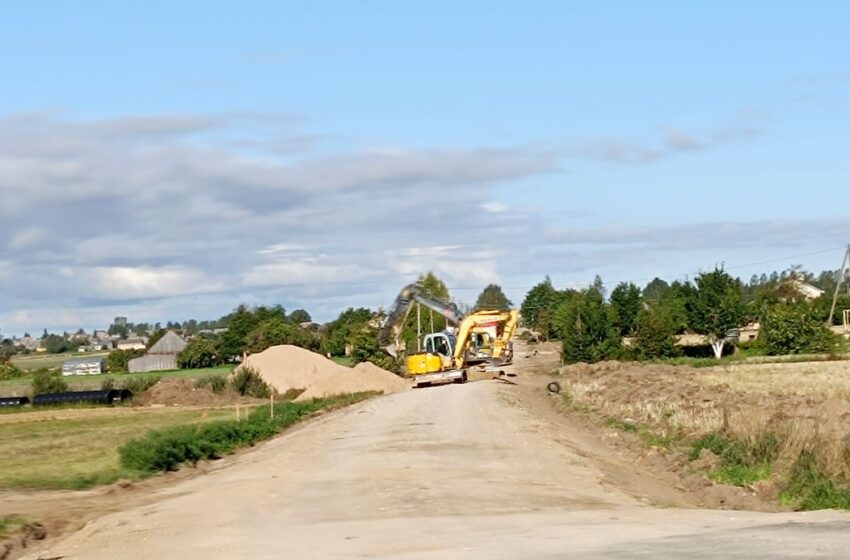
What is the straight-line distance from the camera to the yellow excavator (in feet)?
196

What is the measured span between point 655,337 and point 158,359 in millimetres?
73384

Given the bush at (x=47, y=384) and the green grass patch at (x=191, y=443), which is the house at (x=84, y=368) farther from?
the green grass patch at (x=191, y=443)

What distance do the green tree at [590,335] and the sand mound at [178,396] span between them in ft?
91.6

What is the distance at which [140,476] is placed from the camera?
28156 millimetres

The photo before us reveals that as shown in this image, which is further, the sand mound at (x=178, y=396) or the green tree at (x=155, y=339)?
the green tree at (x=155, y=339)

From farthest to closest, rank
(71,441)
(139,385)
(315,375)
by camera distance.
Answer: (139,385), (315,375), (71,441)

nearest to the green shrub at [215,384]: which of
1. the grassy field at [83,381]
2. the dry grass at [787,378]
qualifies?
the grassy field at [83,381]

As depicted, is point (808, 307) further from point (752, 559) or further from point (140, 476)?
point (752, 559)

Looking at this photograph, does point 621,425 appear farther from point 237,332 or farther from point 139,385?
point 237,332

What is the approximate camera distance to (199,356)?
5645 inches

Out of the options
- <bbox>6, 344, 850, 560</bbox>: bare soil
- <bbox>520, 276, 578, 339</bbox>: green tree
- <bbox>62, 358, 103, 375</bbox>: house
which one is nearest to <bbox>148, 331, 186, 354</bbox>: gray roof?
<bbox>62, 358, 103, 375</bbox>: house

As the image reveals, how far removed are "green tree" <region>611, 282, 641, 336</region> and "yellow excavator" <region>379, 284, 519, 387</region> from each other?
33515 millimetres

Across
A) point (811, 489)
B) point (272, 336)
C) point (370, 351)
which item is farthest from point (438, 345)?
point (272, 336)

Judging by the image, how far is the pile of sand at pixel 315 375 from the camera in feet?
222
